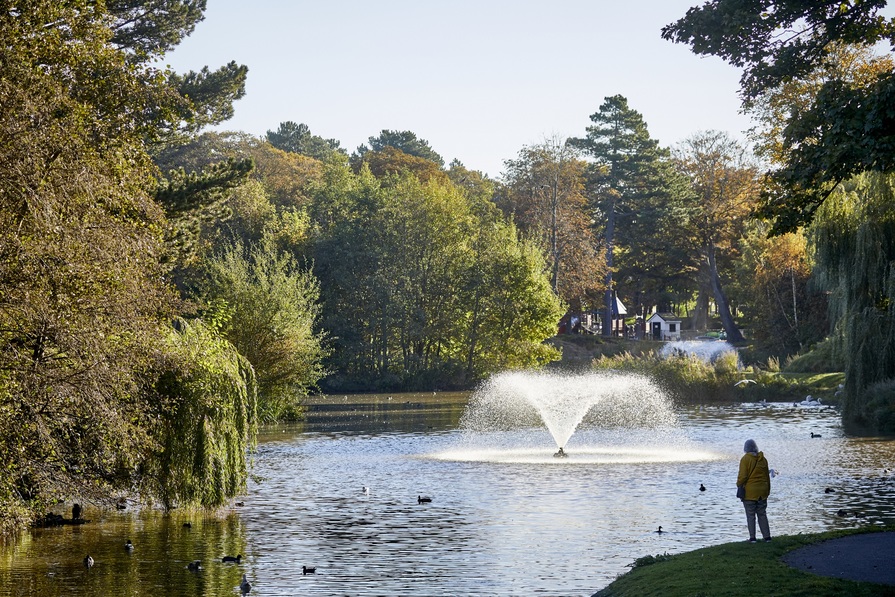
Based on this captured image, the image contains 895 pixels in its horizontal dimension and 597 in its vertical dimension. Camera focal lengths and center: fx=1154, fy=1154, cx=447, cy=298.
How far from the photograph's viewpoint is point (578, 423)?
184ft

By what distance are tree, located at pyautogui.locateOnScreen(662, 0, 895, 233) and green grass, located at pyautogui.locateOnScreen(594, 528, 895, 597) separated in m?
5.59

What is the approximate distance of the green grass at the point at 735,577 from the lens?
1522 cm

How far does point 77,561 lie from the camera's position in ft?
74.8

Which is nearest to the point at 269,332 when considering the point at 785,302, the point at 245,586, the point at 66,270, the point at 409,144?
the point at 66,270

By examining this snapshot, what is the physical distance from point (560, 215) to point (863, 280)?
6459 centimetres

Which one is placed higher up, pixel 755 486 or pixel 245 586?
pixel 755 486

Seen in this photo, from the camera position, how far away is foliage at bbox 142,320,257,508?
26.8 m

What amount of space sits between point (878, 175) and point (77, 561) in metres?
33.0

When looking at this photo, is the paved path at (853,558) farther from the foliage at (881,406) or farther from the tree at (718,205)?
the tree at (718,205)

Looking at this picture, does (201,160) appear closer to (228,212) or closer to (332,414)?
(332,414)

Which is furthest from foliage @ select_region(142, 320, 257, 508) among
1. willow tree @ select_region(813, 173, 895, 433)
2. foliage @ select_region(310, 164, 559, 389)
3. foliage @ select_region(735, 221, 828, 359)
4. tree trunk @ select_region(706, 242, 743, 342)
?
tree trunk @ select_region(706, 242, 743, 342)

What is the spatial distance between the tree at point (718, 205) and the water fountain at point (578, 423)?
37.1m

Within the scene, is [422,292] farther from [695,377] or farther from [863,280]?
[863,280]

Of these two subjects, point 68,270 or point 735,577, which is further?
point 68,270
